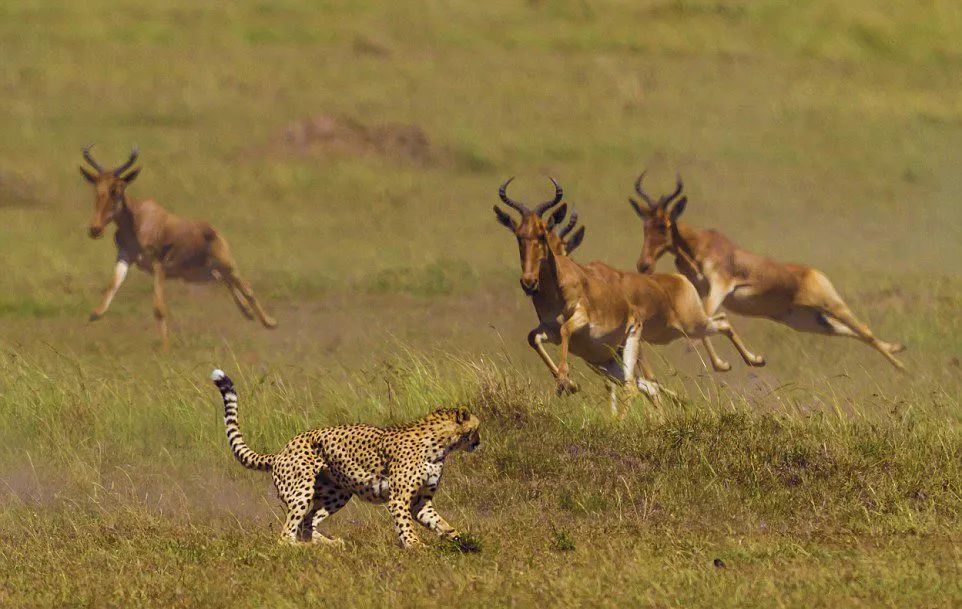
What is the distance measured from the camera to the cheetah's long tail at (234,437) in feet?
27.8

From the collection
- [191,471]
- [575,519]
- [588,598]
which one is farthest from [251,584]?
[191,471]

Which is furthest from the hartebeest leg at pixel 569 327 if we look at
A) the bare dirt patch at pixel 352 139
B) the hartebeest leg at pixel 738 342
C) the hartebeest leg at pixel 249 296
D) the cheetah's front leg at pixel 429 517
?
the bare dirt patch at pixel 352 139

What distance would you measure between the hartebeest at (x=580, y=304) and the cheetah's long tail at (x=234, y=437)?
11.3ft

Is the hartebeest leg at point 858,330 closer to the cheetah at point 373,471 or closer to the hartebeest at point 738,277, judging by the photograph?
the hartebeest at point 738,277

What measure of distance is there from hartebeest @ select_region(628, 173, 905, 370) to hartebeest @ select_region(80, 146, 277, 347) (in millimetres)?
4785

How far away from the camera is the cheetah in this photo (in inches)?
310

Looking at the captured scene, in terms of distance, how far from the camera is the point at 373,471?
7.94 meters

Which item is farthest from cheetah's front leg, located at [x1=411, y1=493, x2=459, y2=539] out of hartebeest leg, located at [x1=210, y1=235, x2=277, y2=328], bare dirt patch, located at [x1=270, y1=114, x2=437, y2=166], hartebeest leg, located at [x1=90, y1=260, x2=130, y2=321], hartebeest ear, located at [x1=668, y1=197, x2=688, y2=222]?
bare dirt patch, located at [x1=270, y1=114, x2=437, y2=166]

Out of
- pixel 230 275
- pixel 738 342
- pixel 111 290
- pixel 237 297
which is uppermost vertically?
pixel 738 342

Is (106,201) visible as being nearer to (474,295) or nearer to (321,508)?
(474,295)

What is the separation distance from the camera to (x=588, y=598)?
693 cm

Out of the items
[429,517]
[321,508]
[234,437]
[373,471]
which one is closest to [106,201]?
[234,437]

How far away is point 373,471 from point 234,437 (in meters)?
0.95

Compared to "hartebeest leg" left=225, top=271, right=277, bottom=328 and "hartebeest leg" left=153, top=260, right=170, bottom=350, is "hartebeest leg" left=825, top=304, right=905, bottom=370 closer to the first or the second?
"hartebeest leg" left=225, top=271, right=277, bottom=328
